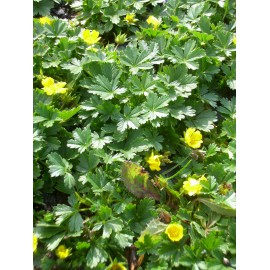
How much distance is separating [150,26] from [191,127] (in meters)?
0.77

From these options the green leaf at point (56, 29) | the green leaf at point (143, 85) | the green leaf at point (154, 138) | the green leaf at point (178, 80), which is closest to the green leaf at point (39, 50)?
the green leaf at point (56, 29)

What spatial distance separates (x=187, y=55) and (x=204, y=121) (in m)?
0.36

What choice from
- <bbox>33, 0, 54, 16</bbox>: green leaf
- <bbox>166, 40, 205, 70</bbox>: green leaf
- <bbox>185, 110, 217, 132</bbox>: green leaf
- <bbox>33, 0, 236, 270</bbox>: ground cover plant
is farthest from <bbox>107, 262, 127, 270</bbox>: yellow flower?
<bbox>33, 0, 54, 16</bbox>: green leaf

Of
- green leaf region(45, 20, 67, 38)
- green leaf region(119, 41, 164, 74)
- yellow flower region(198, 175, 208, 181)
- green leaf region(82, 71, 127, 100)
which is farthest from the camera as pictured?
green leaf region(45, 20, 67, 38)

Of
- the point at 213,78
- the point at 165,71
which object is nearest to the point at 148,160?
the point at 165,71

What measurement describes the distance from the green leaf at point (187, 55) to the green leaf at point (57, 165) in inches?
30.8

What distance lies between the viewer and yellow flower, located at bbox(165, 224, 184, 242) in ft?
5.96

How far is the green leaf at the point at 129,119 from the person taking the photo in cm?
211

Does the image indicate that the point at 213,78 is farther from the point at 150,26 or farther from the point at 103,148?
the point at 103,148

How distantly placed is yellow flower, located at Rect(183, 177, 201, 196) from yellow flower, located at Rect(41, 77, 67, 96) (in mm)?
755

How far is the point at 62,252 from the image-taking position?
71.7 inches

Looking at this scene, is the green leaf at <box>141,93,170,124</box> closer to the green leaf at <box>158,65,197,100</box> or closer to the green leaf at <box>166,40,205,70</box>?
the green leaf at <box>158,65,197,100</box>

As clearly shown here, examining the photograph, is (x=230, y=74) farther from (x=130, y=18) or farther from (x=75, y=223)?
(x=75, y=223)

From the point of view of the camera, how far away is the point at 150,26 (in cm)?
267
